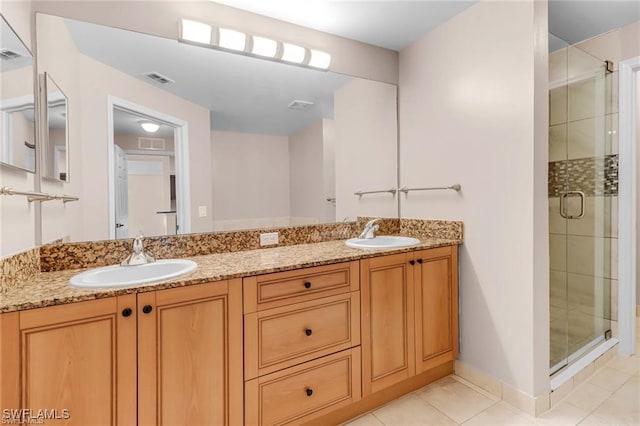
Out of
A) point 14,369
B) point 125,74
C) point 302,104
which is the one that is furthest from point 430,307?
point 125,74

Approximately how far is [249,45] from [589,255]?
105 inches

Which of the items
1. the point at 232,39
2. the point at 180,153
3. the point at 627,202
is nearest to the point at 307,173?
the point at 180,153

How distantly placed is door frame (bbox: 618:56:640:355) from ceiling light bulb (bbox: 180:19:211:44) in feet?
8.90

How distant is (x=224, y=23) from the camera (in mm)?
1751

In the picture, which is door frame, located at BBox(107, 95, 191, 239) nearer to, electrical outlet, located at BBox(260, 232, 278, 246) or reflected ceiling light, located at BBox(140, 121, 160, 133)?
reflected ceiling light, located at BBox(140, 121, 160, 133)

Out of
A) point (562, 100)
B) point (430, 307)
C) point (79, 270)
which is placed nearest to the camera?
point (79, 270)

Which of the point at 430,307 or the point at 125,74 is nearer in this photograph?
the point at 125,74

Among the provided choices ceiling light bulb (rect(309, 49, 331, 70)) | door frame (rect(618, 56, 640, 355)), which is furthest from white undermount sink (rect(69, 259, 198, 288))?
door frame (rect(618, 56, 640, 355))

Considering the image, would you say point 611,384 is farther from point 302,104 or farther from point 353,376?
point 302,104

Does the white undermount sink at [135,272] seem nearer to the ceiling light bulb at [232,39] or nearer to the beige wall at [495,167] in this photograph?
the ceiling light bulb at [232,39]

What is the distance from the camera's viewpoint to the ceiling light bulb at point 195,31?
1632 mm

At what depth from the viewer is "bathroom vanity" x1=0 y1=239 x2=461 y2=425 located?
38.4 inches

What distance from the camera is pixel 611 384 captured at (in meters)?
1.83

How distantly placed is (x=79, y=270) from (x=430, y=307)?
1.81 meters
